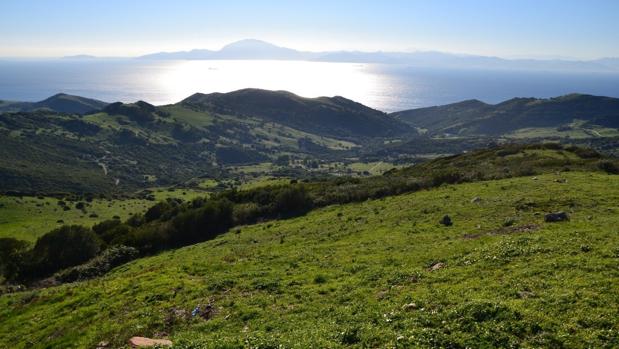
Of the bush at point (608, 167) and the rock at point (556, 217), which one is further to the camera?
the bush at point (608, 167)

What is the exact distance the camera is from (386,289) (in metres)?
21.1

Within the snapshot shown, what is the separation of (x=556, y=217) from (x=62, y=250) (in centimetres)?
4642

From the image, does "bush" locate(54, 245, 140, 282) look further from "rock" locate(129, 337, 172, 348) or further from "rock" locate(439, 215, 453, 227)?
"rock" locate(439, 215, 453, 227)

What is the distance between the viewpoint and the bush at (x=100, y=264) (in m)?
40.1

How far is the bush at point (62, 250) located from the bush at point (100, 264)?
11.0ft

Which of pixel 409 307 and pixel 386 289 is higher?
pixel 409 307

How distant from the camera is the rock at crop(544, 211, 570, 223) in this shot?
3022 cm

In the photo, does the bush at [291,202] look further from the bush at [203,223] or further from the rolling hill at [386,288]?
the rolling hill at [386,288]

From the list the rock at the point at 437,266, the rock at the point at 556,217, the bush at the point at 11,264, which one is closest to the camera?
the rock at the point at 437,266

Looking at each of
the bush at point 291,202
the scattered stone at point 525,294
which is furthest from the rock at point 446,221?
the bush at point 291,202

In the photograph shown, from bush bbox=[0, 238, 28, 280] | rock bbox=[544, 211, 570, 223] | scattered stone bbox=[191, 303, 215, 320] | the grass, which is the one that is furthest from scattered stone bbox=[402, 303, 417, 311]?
the grass

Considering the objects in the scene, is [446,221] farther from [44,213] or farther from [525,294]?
[44,213]

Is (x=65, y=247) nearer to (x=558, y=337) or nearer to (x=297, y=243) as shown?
(x=297, y=243)

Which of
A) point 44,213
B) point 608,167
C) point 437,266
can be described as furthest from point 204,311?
point 44,213
